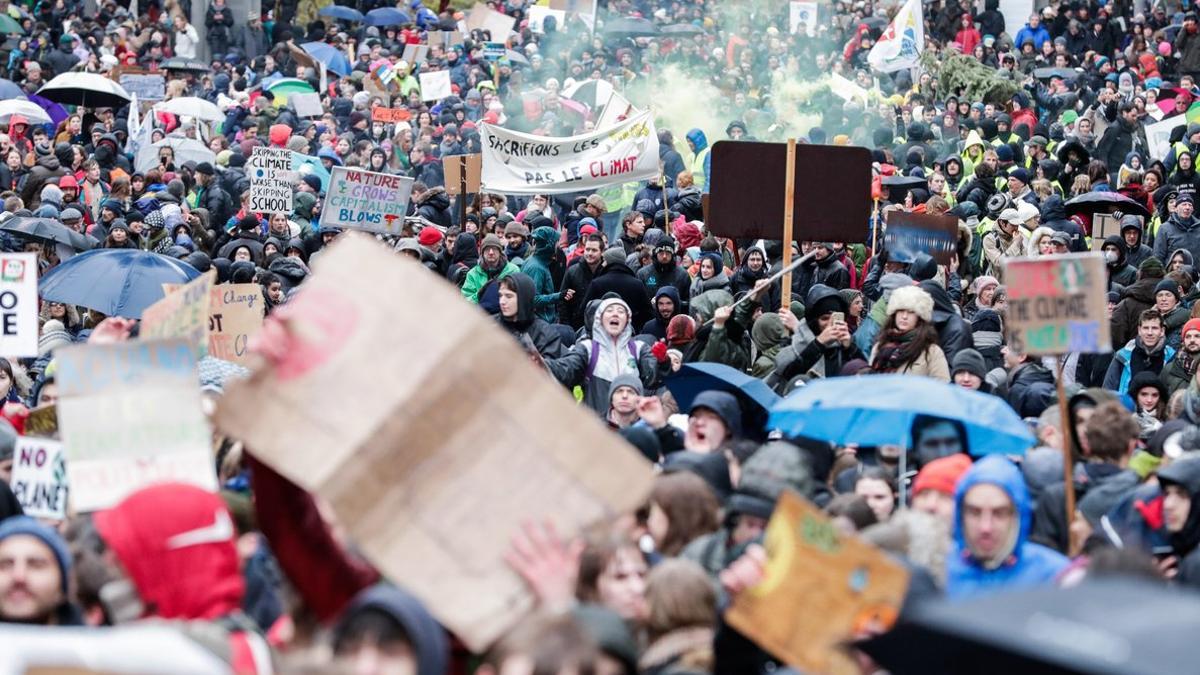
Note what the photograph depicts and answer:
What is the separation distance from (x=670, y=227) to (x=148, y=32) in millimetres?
15872

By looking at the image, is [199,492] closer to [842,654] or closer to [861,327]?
[842,654]

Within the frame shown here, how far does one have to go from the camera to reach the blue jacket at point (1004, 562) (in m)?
5.28

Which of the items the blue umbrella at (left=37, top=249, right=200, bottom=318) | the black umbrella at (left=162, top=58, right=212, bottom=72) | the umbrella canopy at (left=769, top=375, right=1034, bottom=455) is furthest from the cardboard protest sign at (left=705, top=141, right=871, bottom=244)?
the black umbrella at (left=162, top=58, right=212, bottom=72)

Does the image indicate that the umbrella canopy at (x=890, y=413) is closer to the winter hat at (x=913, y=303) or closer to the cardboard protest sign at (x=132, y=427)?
the winter hat at (x=913, y=303)

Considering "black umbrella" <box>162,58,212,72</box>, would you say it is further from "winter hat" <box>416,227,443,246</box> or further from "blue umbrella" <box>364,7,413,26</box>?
"winter hat" <box>416,227,443,246</box>

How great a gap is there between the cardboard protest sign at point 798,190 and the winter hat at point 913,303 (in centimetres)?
148

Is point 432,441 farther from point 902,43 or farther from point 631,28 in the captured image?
point 631,28

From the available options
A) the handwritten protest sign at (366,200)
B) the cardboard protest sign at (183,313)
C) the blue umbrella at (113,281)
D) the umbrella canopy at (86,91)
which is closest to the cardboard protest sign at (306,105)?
the umbrella canopy at (86,91)

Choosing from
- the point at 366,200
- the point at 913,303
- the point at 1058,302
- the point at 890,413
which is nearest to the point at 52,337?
the point at 366,200

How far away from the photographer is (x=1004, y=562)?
5312mm

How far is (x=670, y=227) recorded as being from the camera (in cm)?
1631

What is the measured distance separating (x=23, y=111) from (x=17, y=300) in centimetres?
1383

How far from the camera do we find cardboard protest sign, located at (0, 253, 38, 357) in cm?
859

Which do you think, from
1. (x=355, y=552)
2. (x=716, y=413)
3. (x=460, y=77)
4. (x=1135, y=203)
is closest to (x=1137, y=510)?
(x=716, y=413)
